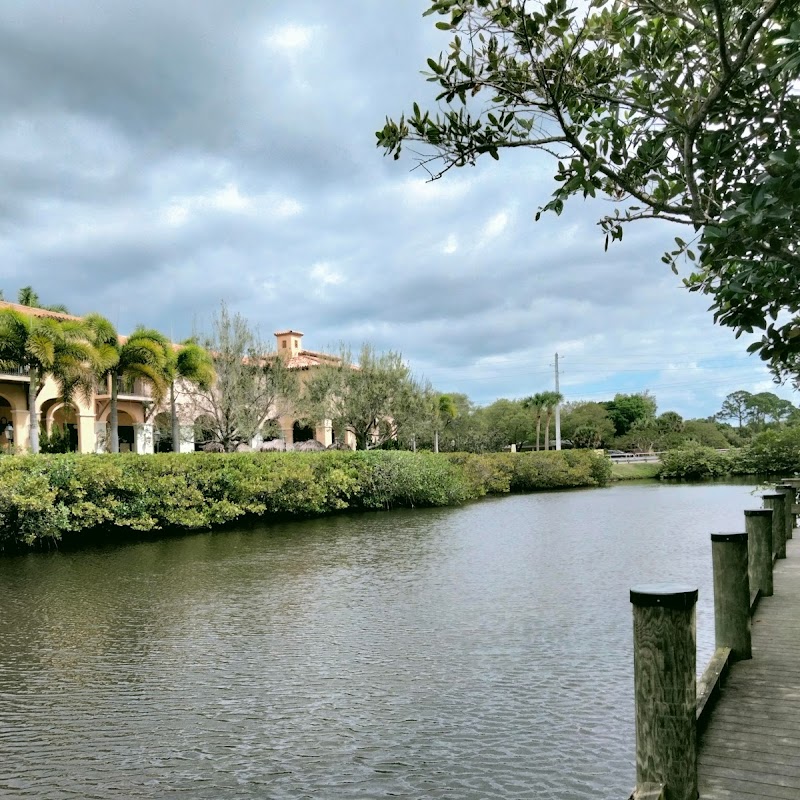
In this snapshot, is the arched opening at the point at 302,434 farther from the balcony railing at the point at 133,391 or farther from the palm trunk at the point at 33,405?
the palm trunk at the point at 33,405

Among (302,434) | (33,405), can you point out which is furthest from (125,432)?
(33,405)

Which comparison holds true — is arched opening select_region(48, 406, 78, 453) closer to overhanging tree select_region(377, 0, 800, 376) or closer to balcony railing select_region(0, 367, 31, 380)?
balcony railing select_region(0, 367, 31, 380)

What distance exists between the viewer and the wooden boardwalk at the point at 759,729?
374cm

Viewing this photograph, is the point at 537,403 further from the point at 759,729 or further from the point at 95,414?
the point at 759,729

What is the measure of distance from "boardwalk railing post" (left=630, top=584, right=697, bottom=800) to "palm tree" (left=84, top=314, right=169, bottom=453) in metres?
27.8

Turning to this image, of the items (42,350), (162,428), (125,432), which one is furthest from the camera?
(125,432)

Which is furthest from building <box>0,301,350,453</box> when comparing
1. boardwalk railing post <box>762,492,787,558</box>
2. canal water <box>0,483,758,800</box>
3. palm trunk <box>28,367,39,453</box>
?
boardwalk railing post <box>762,492,787,558</box>

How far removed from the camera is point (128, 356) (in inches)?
1178

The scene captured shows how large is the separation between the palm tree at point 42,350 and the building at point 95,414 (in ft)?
6.76

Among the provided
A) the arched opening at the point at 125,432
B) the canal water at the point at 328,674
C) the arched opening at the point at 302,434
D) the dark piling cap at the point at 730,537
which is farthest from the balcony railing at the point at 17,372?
the dark piling cap at the point at 730,537

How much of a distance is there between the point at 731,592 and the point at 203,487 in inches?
A: 820

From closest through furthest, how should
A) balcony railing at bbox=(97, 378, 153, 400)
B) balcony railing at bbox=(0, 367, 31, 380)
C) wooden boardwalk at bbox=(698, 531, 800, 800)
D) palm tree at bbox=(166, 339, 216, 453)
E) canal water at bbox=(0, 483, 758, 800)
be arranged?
wooden boardwalk at bbox=(698, 531, 800, 800), canal water at bbox=(0, 483, 758, 800), balcony railing at bbox=(0, 367, 31, 380), palm tree at bbox=(166, 339, 216, 453), balcony railing at bbox=(97, 378, 153, 400)

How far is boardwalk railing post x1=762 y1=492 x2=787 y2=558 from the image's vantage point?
33.8 ft

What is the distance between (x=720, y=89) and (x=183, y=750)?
6224mm
